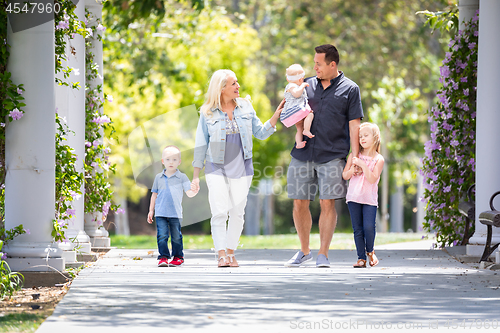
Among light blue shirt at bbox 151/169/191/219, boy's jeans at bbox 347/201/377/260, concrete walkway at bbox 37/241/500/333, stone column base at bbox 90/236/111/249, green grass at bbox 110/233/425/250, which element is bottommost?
green grass at bbox 110/233/425/250

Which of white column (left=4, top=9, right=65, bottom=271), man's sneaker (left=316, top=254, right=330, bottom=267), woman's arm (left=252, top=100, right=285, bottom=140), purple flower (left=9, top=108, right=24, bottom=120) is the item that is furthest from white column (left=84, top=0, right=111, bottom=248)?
man's sneaker (left=316, top=254, right=330, bottom=267)

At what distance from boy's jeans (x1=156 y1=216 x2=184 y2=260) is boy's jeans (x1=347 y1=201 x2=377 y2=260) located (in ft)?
5.71

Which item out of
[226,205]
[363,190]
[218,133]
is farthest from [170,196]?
[363,190]

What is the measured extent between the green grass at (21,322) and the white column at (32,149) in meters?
1.55

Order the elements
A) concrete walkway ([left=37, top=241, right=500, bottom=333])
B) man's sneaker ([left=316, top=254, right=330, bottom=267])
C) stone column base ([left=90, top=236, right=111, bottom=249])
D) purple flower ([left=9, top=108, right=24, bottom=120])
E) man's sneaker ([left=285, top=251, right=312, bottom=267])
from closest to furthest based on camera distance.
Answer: concrete walkway ([left=37, top=241, right=500, bottom=333]) < purple flower ([left=9, top=108, right=24, bottom=120]) < man's sneaker ([left=316, top=254, right=330, bottom=267]) < man's sneaker ([left=285, top=251, right=312, bottom=267]) < stone column base ([left=90, top=236, right=111, bottom=249])

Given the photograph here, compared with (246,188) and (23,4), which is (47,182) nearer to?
(23,4)

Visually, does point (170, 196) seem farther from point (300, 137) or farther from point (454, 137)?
point (454, 137)

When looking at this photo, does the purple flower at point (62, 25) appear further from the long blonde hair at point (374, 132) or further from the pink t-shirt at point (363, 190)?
the pink t-shirt at point (363, 190)

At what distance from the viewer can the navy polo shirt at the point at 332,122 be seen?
6.96 metres

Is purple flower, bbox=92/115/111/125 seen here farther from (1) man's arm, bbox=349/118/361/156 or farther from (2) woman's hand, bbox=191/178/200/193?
(1) man's arm, bbox=349/118/361/156

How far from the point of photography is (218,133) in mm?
6957

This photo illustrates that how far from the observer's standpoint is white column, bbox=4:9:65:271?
594 centimetres

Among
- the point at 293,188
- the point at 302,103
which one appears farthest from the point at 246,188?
the point at 302,103

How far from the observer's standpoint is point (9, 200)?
5.97 meters
